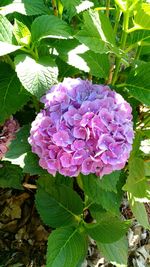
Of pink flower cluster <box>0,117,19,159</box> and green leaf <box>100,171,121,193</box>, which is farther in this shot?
pink flower cluster <box>0,117,19,159</box>

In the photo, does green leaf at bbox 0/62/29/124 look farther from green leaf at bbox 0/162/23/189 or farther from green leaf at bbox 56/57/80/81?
green leaf at bbox 0/162/23/189

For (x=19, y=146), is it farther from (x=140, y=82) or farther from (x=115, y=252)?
(x=115, y=252)

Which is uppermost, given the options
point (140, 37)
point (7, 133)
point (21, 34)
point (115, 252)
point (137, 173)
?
point (21, 34)

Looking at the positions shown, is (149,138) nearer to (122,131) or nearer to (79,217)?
(79,217)

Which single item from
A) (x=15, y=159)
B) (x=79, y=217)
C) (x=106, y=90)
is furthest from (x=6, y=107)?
(x=79, y=217)

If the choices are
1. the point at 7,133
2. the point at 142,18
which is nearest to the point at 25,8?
the point at 142,18

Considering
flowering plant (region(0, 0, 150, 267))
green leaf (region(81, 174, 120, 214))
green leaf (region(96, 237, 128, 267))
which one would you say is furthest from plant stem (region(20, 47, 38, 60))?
green leaf (region(96, 237, 128, 267))
